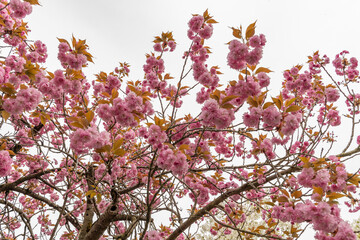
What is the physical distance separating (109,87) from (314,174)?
335 cm

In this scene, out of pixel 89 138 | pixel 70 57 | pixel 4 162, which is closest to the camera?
pixel 89 138

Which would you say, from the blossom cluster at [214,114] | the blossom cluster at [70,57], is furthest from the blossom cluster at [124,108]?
the blossom cluster at [70,57]

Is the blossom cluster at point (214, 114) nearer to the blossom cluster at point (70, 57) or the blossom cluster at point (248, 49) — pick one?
the blossom cluster at point (248, 49)

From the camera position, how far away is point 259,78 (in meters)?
2.42

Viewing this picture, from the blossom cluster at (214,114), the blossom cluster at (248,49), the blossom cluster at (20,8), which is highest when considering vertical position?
the blossom cluster at (20,8)

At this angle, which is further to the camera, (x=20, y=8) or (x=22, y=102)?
(x=20, y=8)

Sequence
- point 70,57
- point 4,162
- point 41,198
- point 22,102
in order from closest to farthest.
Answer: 1. point 22,102
2. point 4,162
3. point 70,57
4. point 41,198

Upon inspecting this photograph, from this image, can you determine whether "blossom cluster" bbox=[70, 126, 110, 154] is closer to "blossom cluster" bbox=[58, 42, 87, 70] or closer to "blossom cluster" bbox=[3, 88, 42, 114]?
"blossom cluster" bbox=[3, 88, 42, 114]

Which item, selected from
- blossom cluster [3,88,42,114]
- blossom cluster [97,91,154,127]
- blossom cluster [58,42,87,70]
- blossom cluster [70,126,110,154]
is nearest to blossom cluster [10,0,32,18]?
blossom cluster [58,42,87,70]

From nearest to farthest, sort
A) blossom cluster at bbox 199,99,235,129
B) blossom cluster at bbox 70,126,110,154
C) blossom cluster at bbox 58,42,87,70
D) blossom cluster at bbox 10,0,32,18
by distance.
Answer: blossom cluster at bbox 70,126,110,154, blossom cluster at bbox 199,99,235,129, blossom cluster at bbox 58,42,87,70, blossom cluster at bbox 10,0,32,18

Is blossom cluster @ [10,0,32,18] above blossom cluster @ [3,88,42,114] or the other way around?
above

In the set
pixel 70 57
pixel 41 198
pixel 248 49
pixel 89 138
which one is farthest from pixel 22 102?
pixel 41 198

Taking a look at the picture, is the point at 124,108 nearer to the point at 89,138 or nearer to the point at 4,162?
the point at 89,138

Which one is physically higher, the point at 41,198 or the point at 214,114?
the point at 41,198
